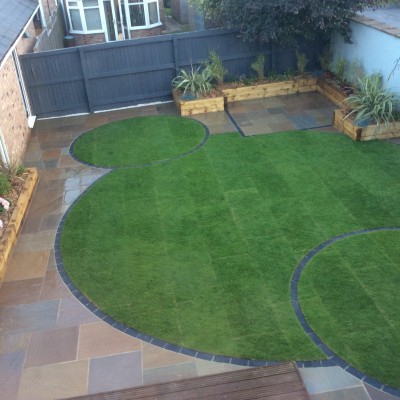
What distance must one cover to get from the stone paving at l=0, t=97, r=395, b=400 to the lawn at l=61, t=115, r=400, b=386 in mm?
250

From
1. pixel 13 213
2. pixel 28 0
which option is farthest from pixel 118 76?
pixel 13 213

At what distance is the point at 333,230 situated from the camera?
713cm

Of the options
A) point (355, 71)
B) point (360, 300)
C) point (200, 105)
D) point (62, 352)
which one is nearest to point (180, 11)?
point (200, 105)

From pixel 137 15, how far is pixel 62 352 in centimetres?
1505

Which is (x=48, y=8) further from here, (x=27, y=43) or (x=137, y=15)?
(x=27, y=43)

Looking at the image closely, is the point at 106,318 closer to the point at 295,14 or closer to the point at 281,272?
the point at 281,272

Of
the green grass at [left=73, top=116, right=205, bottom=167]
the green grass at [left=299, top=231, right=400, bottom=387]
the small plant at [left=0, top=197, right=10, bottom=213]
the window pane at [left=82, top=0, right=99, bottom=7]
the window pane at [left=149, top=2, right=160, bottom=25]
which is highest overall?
the window pane at [left=82, top=0, right=99, bottom=7]

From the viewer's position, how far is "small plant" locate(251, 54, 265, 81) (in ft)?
40.6

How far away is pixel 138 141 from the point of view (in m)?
10.5

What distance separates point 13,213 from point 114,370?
3.63m

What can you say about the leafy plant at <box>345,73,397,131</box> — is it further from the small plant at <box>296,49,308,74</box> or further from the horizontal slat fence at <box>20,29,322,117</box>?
the horizontal slat fence at <box>20,29,322,117</box>

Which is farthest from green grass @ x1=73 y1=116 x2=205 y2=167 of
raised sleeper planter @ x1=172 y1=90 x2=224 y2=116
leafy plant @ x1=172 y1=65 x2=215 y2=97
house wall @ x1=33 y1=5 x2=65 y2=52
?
house wall @ x1=33 y1=5 x2=65 y2=52

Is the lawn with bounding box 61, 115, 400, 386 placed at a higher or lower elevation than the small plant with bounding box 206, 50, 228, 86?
lower

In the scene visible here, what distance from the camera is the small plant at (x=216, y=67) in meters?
12.0
